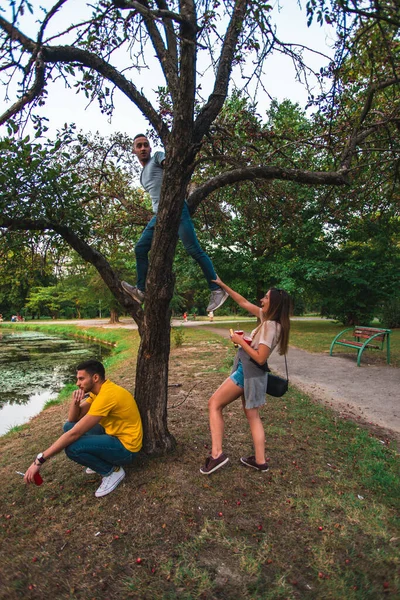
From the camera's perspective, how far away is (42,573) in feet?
7.61

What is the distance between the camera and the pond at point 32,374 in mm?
8242

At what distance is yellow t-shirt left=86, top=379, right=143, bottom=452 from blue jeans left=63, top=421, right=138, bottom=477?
0.06 metres

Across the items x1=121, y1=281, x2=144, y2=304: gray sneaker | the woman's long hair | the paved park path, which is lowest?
the paved park path

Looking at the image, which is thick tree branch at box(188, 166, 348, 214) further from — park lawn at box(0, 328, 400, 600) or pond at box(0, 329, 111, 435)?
pond at box(0, 329, 111, 435)

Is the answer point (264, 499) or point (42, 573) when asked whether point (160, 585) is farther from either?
point (264, 499)

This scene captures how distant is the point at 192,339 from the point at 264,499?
11906 millimetres

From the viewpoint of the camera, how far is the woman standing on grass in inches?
124

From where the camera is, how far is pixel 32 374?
1204 cm

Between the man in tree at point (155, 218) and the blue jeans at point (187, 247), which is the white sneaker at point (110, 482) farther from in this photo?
the blue jeans at point (187, 247)

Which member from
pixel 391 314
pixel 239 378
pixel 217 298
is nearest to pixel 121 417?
pixel 239 378

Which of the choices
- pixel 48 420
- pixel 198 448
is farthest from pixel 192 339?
pixel 198 448

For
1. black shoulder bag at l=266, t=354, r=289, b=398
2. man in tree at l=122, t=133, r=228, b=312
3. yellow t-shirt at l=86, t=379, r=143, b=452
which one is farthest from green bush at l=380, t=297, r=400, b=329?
yellow t-shirt at l=86, t=379, r=143, b=452

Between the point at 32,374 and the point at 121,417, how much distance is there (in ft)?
33.5

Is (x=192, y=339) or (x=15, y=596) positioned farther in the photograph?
(x=192, y=339)
